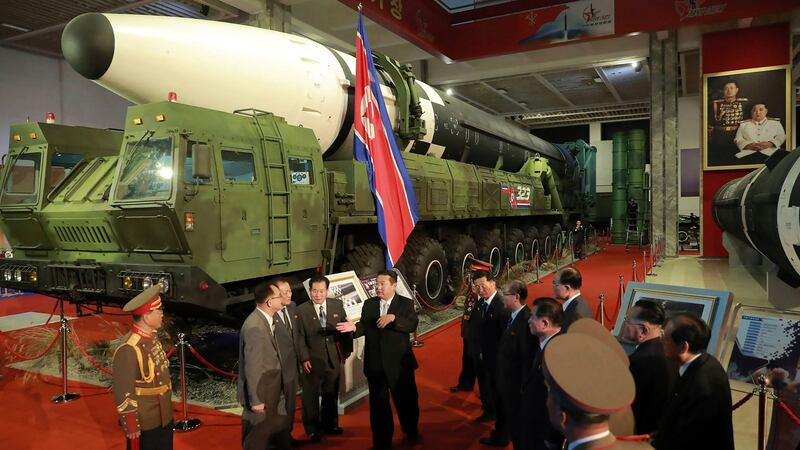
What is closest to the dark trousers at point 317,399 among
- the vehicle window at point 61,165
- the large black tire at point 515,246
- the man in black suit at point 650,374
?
the man in black suit at point 650,374

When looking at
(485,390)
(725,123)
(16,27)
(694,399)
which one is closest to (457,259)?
(485,390)

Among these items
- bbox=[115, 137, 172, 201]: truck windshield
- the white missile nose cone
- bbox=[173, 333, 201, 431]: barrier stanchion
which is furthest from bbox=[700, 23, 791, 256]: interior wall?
the white missile nose cone

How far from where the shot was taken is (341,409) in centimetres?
444

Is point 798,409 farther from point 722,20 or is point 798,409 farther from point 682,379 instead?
point 722,20

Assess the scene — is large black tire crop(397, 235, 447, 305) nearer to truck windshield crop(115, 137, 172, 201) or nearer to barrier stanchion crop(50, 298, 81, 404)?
truck windshield crop(115, 137, 172, 201)

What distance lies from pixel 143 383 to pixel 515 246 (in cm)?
947

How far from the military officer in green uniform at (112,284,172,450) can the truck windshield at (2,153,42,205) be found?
3.69 m

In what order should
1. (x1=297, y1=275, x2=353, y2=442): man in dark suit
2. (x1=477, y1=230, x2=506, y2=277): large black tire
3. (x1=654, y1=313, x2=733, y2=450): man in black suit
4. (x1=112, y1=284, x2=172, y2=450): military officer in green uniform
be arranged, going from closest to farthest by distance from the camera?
1. (x1=654, y1=313, x2=733, y2=450): man in black suit
2. (x1=112, y1=284, x2=172, y2=450): military officer in green uniform
3. (x1=297, y1=275, x2=353, y2=442): man in dark suit
4. (x1=477, y1=230, x2=506, y2=277): large black tire

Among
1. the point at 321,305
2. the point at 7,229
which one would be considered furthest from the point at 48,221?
the point at 321,305

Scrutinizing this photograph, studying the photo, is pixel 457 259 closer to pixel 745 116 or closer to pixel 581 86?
pixel 745 116

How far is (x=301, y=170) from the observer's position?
5.57 metres

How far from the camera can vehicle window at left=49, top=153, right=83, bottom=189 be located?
5.50 m

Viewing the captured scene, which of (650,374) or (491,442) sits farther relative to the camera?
(491,442)

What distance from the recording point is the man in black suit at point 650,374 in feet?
8.28
